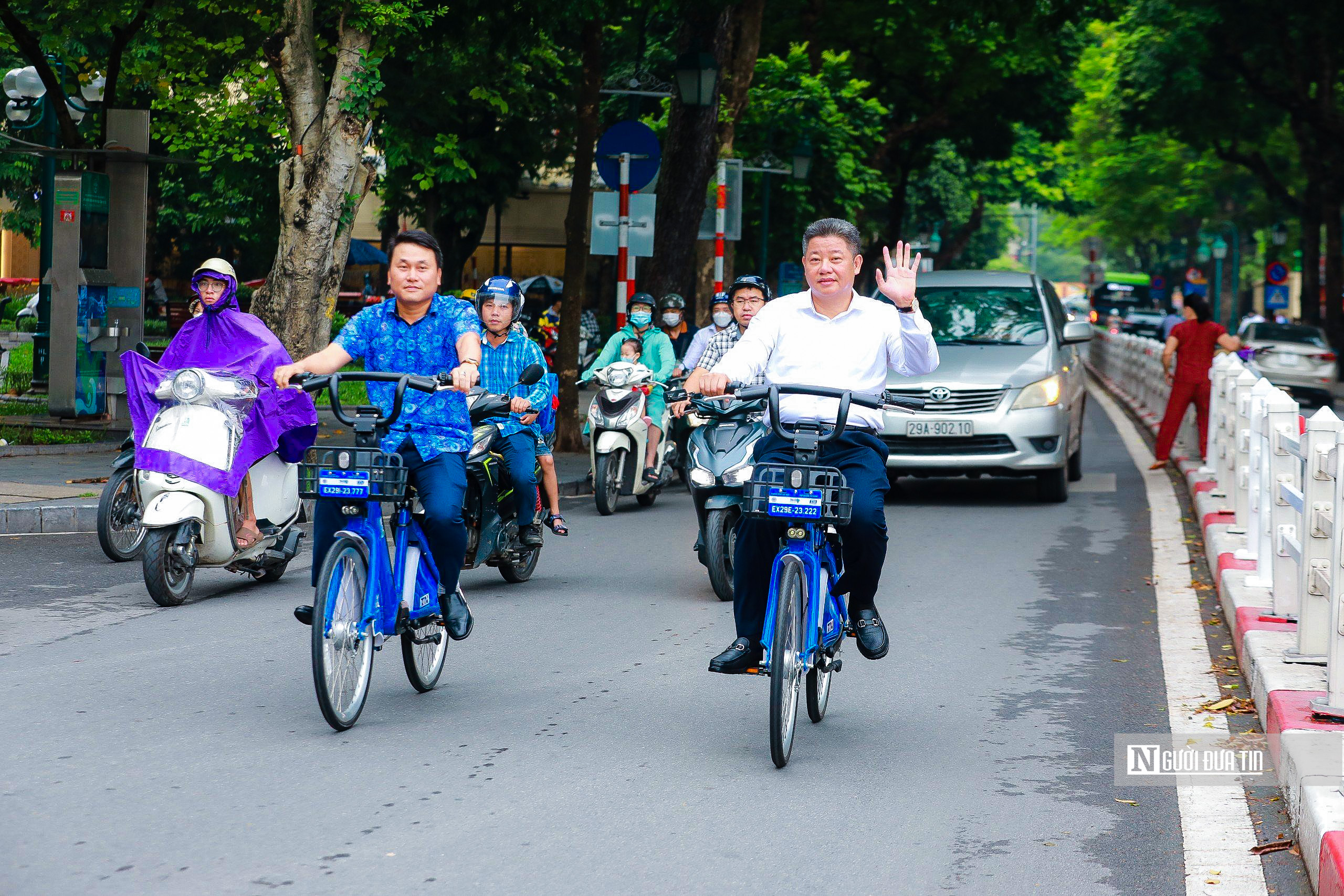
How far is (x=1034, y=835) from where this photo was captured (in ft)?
15.6

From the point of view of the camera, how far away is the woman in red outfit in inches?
616

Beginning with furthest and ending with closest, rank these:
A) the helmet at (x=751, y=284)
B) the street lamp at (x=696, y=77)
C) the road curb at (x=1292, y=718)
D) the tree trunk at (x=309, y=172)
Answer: the street lamp at (x=696, y=77) < the tree trunk at (x=309, y=172) < the helmet at (x=751, y=284) < the road curb at (x=1292, y=718)

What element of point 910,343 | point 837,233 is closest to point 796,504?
point 910,343

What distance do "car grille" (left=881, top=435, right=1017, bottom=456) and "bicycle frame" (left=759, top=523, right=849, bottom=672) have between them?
7.57m

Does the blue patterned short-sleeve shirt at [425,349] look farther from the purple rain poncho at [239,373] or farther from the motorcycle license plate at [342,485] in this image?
the purple rain poncho at [239,373]

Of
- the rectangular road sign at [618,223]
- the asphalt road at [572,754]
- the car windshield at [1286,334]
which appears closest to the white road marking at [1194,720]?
the asphalt road at [572,754]

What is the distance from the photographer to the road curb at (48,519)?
1076 centimetres

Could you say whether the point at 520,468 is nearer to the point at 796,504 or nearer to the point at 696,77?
the point at 796,504

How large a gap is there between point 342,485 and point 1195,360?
38.4ft

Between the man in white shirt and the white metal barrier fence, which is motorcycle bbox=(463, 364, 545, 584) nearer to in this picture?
the man in white shirt

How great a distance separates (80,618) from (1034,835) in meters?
4.91

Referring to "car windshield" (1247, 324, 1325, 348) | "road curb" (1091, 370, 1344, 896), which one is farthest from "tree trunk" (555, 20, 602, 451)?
A: "car windshield" (1247, 324, 1325, 348)

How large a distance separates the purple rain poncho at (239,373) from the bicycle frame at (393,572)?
2.65 metres

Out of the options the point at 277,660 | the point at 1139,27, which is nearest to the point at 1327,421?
the point at 277,660
